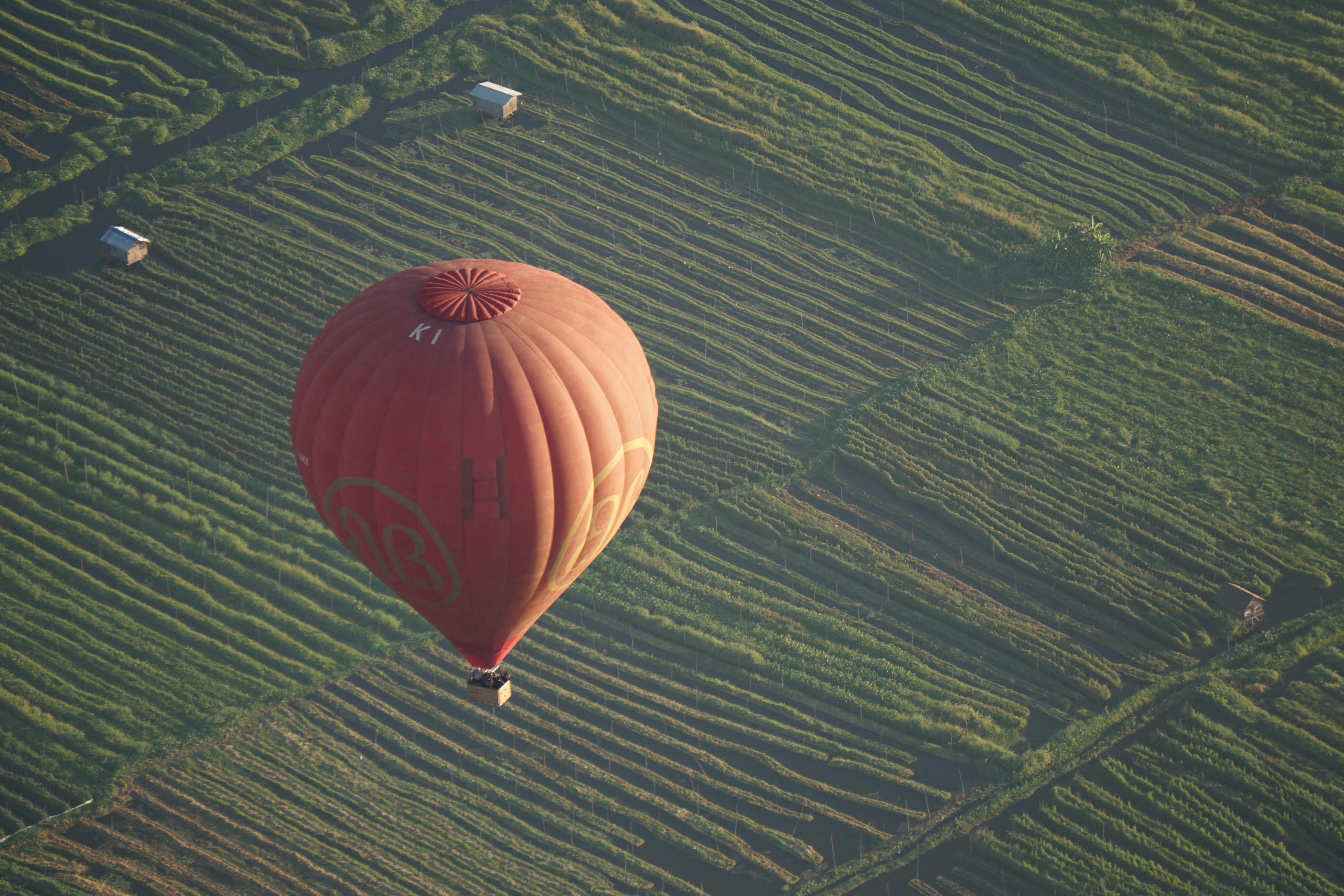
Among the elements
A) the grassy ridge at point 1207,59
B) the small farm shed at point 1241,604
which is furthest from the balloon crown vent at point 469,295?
the grassy ridge at point 1207,59

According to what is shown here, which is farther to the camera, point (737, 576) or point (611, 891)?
point (737, 576)

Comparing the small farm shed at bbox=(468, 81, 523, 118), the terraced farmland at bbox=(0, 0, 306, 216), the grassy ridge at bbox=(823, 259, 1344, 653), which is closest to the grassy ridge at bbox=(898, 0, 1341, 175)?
the grassy ridge at bbox=(823, 259, 1344, 653)

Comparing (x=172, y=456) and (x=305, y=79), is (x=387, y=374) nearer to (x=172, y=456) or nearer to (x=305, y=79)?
(x=172, y=456)

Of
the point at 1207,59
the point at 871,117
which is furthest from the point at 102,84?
the point at 1207,59

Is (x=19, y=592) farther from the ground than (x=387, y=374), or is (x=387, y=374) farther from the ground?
(x=387, y=374)

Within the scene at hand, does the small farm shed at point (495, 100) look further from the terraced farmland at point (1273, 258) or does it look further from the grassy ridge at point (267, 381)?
the terraced farmland at point (1273, 258)

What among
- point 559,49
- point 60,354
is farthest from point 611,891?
point 559,49
